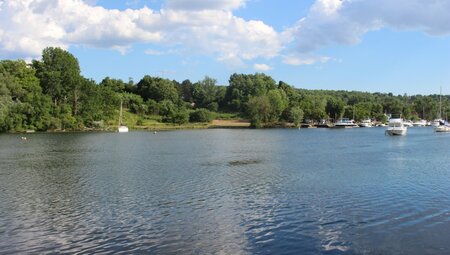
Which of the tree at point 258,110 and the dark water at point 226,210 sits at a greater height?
the tree at point 258,110

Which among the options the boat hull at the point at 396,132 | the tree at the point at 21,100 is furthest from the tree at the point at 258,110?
the tree at the point at 21,100

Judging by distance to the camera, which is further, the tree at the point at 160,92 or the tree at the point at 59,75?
the tree at the point at 160,92

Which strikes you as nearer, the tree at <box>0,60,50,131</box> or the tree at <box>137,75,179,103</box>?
the tree at <box>0,60,50,131</box>

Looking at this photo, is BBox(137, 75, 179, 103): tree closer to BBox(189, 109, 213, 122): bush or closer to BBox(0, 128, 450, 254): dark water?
BBox(189, 109, 213, 122): bush

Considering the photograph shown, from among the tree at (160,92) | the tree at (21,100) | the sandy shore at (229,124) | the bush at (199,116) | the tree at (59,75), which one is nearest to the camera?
the tree at (21,100)

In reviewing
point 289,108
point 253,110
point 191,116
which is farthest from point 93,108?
point 289,108

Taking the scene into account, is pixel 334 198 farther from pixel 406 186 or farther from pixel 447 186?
pixel 447 186

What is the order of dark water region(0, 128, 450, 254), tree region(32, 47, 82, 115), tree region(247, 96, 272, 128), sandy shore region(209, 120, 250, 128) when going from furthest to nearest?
sandy shore region(209, 120, 250, 128) → tree region(247, 96, 272, 128) → tree region(32, 47, 82, 115) → dark water region(0, 128, 450, 254)

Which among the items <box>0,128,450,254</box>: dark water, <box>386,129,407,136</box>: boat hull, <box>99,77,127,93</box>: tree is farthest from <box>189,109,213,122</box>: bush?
<box>0,128,450,254</box>: dark water

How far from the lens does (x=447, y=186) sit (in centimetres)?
2958

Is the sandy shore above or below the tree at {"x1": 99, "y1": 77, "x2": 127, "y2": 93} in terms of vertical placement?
below

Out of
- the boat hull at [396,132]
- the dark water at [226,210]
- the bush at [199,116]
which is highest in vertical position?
the bush at [199,116]

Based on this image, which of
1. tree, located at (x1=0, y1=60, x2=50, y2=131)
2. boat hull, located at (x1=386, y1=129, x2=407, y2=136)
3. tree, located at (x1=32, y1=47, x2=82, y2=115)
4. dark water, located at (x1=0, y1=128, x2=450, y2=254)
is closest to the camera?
dark water, located at (x1=0, y1=128, x2=450, y2=254)

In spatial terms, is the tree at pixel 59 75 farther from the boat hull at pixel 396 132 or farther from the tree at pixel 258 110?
the boat hull at pixel 396 132
